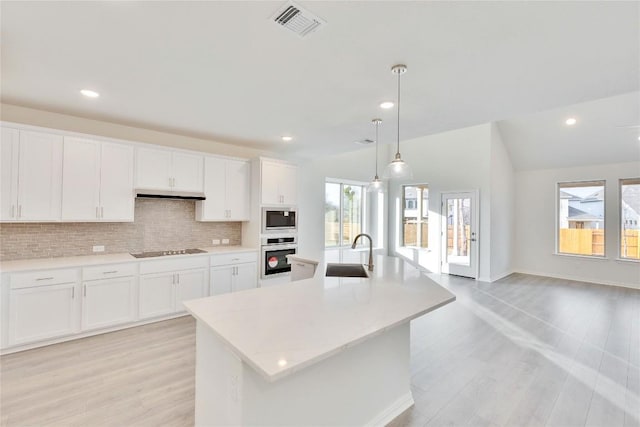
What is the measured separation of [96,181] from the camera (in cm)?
356

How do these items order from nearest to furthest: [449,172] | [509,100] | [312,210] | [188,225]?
[509,100]
[188,225]
[312,210]
[449,172]

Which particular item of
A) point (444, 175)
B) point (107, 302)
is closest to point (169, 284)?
point (107, 302)

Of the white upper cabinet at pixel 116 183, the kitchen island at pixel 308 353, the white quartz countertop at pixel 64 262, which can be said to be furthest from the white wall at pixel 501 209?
the white upper cabinet at pixel 116 183

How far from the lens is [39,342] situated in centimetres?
309

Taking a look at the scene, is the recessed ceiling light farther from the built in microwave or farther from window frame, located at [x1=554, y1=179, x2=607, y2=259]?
window frame, located at [x1=554, y1=179, x2=607, y2=259]

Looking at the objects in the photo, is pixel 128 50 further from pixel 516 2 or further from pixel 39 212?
pixel 516 2

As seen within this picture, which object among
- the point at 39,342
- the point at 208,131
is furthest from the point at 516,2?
the point at 39,342

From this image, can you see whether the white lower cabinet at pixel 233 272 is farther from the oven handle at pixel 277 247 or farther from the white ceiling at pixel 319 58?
the white ceiling at pixel 319 58

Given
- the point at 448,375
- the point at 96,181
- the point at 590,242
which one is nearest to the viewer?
the point at 448,375

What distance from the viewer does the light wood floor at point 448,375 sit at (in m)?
2.12

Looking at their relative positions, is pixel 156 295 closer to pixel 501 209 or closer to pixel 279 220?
pixel 279 220

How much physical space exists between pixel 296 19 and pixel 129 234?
3.68m

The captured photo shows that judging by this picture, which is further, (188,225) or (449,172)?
(449,172)

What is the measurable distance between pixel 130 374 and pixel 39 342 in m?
1.35
